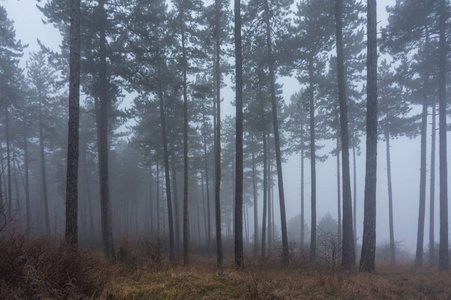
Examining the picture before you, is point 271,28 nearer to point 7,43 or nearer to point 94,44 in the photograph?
point 94,44

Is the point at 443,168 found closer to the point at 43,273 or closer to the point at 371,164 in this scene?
the point at 371,164

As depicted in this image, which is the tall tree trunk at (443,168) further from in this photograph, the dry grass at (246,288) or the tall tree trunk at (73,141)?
the tall tree trunk at (73,141)

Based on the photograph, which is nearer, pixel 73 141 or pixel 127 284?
pixel 127 284

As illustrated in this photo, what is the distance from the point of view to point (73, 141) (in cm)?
922

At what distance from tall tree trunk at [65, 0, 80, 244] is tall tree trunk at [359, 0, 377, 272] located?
32.7 feet

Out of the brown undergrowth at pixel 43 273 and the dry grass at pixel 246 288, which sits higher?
the brown undergrowth at pixel 43 273

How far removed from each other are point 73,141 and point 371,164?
1075 centimetres

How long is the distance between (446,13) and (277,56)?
8069mm

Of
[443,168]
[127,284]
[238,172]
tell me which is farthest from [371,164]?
[127,284]

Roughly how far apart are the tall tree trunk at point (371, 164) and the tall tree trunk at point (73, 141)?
9970mm

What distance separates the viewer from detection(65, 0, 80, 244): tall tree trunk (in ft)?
28.6

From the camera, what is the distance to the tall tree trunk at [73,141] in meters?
8.70

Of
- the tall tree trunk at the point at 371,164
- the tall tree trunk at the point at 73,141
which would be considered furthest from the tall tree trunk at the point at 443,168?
the tall tree trunk at the point at 73,141

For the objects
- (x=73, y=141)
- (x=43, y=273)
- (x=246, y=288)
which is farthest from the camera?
(x=73, y=141)
